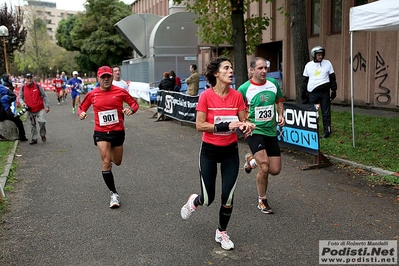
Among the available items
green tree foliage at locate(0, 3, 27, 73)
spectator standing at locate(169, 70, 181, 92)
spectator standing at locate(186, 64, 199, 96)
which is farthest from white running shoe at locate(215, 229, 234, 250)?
green tree foliage at locate(0, 3, 27, 73)

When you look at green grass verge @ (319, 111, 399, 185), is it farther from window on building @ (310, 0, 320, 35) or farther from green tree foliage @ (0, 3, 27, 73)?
green tree foliage @ (0, 3, 27, 73)

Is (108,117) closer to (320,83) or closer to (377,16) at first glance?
(377,16)

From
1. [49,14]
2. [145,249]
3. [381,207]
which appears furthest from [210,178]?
[49,14]

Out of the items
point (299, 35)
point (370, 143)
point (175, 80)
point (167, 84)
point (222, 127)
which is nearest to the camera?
point (222, 127)

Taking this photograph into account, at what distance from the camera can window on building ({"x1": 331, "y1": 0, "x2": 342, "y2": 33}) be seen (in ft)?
59.9

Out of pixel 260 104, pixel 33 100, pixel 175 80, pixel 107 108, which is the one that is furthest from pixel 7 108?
pixel 260 104

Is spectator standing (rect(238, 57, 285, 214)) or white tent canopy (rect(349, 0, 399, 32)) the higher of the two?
white tent canopy (rect(349, 0, 399, 32))

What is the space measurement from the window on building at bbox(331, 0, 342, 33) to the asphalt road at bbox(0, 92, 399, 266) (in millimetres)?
11047

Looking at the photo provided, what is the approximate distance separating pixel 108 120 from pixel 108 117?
1.8 inches

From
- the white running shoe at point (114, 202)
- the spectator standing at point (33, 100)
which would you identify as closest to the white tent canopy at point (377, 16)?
the white running shoe at point (114, 202)

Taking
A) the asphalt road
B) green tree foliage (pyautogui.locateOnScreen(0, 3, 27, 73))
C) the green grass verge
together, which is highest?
green tree foliage (pyautogui.locateOnScreen(0, 3, 27, 73))

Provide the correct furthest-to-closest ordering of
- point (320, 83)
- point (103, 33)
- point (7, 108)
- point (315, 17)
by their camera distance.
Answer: point (103, 33) < point (315, 17) < point (7, 108) < point (320, 83)

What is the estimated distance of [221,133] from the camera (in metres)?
4.58

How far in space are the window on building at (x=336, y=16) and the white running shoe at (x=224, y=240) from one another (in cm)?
1577
